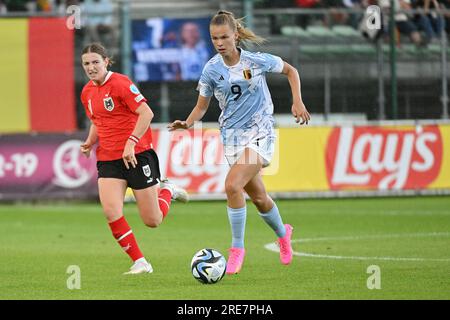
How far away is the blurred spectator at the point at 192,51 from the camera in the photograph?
19203mm

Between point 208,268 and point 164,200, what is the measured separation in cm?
162

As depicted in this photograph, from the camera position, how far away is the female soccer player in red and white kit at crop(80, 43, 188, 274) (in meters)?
9.77

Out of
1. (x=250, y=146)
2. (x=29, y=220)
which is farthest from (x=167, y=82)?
(x=250, y=146)

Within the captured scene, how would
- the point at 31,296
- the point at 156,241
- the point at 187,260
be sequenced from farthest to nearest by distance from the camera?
→ the point at 156,241 → the point at 187,260 → the point at 31,296

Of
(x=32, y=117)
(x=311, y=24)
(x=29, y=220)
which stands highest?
(x=311, y=24)

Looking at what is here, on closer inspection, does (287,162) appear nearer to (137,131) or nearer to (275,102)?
(275,102)

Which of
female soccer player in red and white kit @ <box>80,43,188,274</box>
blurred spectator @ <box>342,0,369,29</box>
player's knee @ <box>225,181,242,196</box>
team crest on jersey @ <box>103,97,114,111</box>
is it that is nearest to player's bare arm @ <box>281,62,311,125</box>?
player's knee @ <box>225,181,242,196</box>

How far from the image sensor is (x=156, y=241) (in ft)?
43.4

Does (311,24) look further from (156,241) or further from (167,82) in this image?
(156,241)

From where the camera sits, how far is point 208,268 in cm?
912

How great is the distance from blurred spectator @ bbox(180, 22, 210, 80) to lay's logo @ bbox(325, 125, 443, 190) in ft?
8.15

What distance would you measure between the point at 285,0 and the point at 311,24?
2.76ft

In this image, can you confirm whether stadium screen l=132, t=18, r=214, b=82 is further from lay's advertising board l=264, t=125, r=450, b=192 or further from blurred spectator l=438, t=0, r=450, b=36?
blurred spectator l=438, t=0, r=450, b=36

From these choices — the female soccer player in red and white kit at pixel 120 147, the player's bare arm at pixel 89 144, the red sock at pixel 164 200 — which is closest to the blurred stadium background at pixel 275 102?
the red sock at pixel 164 200
